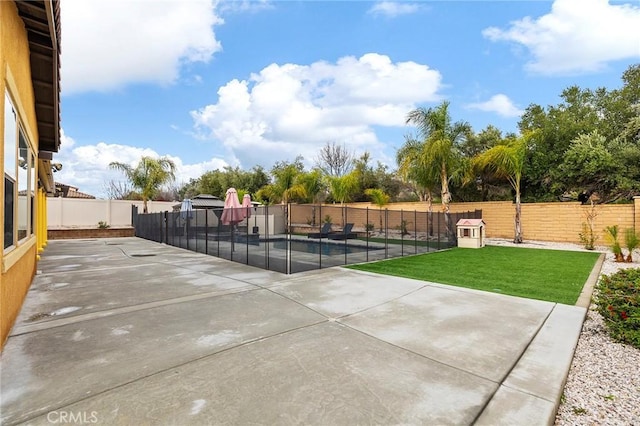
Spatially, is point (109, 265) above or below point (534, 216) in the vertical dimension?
below

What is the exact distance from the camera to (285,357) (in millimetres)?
2951

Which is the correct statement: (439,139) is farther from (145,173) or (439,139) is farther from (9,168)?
(145,173)

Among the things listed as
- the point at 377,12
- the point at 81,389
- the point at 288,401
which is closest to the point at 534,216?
the point at 377,12

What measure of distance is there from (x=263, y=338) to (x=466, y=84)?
17.5 meters

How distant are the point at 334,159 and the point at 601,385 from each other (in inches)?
1159

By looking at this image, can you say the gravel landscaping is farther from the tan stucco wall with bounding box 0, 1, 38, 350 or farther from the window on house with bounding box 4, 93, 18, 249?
the window on house with bounding box 4, 93, 18, 249

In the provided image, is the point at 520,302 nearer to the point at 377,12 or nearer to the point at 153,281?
the point at 153,281

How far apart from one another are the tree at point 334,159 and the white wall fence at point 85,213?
17118 mm

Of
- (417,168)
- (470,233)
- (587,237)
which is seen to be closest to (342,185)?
(417,168)

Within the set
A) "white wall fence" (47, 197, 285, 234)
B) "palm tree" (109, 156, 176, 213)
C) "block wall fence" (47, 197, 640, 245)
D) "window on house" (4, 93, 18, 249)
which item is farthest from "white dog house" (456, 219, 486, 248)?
"white wall fence" (47, 197, 285, 234)

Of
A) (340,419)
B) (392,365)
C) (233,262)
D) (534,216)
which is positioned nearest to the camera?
(340,419)

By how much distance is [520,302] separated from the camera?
16.3 feet

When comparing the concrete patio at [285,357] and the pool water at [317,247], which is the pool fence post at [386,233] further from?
the concrete patio at [285,357]

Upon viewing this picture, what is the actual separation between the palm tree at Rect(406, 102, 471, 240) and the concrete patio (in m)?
9.52
